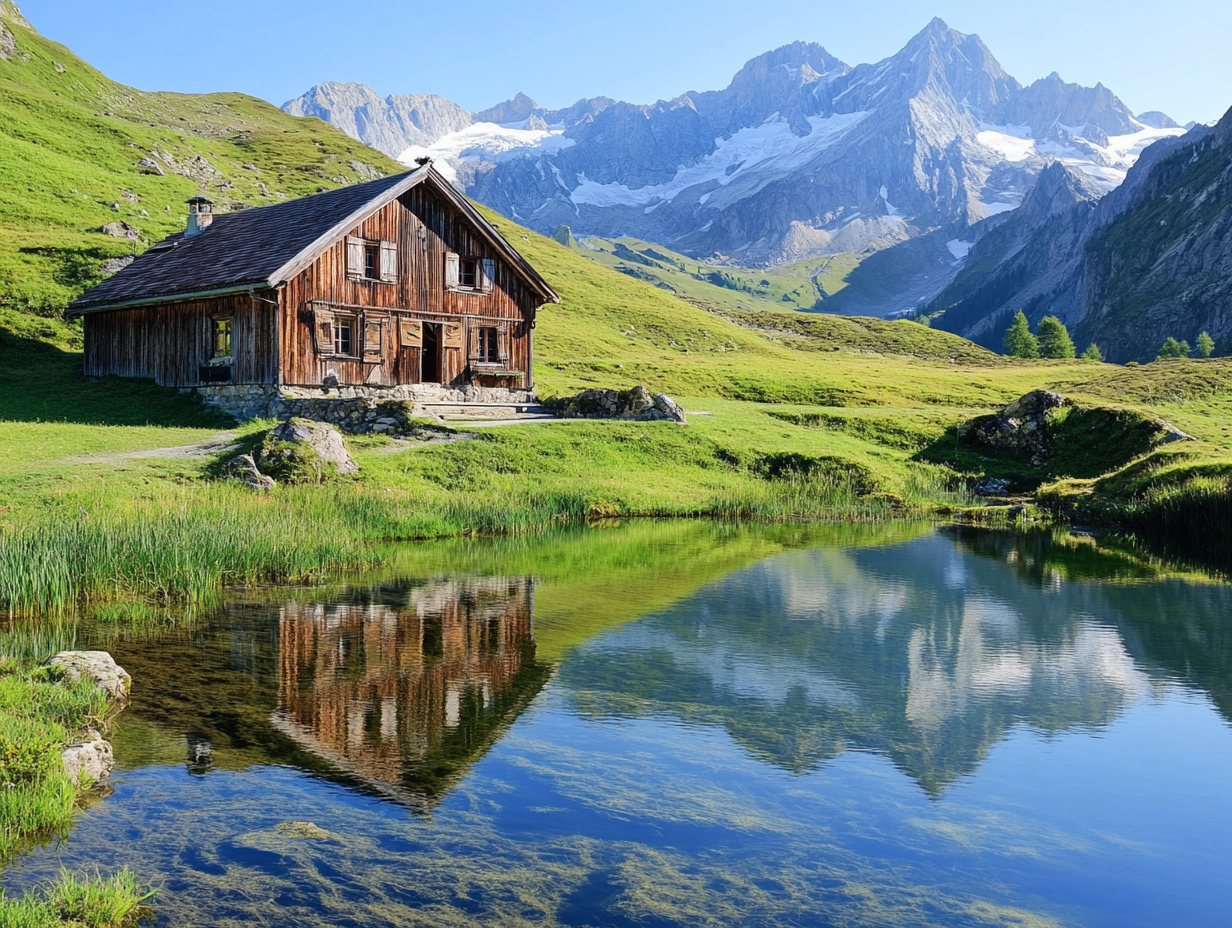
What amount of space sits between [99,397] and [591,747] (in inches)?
1501

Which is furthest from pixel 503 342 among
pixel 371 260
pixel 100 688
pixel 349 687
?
pixel 100 688

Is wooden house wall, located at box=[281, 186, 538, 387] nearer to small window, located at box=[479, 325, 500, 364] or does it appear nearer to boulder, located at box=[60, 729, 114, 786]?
small window, located at box=[479, 325, 500, 364]

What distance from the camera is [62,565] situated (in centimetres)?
1628

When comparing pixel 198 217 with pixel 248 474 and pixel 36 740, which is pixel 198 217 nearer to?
pixel 248 474

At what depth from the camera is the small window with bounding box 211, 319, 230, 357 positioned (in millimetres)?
42062

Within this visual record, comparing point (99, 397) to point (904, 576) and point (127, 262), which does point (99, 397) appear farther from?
point (904, 576)

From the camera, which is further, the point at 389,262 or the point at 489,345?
the point at 489,345

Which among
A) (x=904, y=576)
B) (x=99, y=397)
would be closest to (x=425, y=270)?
(x=99, y=397)

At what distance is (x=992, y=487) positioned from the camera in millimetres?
40156

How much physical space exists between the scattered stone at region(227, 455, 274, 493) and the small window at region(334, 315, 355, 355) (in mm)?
15225

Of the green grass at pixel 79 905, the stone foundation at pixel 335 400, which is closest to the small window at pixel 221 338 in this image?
the stone foundation at pixel 335 400

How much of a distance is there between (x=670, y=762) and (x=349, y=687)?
16.1 ft

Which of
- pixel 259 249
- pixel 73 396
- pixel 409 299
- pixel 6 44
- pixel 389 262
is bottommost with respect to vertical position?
pixel 73 396

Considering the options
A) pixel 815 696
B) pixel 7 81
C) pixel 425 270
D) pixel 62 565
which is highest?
pixel 7 81
